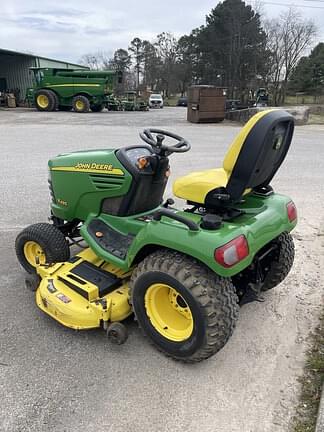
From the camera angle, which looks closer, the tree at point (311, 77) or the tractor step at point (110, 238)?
the tractor step at point (110, 238)

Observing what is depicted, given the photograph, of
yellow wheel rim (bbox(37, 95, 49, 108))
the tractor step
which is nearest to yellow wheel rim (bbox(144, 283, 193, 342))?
the tractor step

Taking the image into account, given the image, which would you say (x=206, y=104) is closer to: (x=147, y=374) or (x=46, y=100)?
(x=46, y=100)

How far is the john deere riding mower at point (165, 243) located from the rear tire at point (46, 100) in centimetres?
1965

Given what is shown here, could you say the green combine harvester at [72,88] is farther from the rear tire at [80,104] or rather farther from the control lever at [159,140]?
the control lever at [159,140]

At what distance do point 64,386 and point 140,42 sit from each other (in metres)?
59.4

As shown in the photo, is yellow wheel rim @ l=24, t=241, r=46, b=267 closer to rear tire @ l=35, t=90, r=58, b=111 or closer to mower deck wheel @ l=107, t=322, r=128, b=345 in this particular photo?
mower deck wheel @ l=107, t=322, r=128, b=345

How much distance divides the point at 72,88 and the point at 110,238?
19.5m

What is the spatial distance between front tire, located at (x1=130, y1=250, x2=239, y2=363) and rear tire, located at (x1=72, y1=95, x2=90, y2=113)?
19.9 meters

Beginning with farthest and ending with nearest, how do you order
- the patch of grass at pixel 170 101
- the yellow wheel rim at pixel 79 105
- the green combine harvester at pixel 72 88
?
the patch of grass at pixel 170 101, the yellow wheel rim at pixel 79 105, the green combine harvester at pixel 72 88

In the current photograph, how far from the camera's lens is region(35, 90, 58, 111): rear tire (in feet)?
68.9

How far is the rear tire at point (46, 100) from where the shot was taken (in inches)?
827

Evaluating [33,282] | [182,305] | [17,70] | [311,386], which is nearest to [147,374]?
[182,305]

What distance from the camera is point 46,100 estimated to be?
21375 mm

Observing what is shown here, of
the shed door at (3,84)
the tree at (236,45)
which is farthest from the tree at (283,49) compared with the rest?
the shed door at (3,84)
